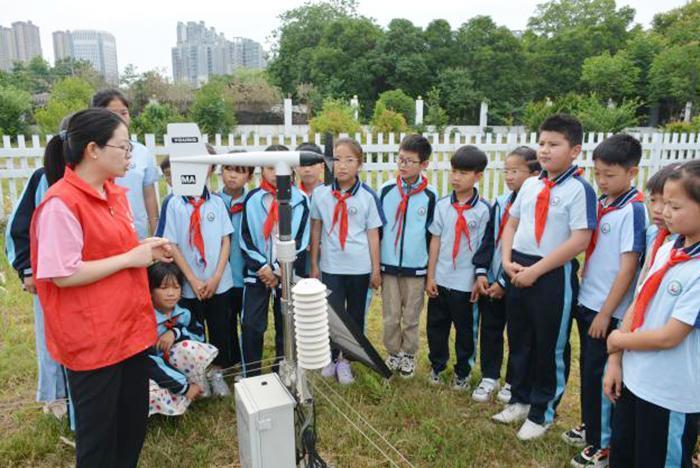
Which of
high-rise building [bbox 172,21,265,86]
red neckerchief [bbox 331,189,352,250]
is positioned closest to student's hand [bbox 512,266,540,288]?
red neckerchief [bbox 331,189,352,250]

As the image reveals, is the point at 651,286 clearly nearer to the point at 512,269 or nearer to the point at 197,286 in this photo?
the point at 512,269

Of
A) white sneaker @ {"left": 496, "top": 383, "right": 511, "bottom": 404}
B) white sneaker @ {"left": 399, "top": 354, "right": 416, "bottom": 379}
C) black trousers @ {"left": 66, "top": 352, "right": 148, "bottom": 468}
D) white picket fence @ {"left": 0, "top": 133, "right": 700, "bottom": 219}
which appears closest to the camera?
black trousers @ {"left": 66, "top": 352, "right": 148, "bottom": 468}

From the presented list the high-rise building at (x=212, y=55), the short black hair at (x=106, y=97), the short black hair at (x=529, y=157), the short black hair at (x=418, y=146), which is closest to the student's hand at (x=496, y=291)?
the short black hair at (x=529, y=157)

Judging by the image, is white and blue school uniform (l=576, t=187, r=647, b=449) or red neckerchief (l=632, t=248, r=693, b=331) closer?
red neckerchief (l=632, t=248, r=693, b=331)

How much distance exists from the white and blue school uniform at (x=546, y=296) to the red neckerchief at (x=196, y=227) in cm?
194

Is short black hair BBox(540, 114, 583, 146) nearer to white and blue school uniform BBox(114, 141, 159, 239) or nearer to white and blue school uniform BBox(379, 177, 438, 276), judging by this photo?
white and blue school uniform BBox(379, 177, 438, 276)

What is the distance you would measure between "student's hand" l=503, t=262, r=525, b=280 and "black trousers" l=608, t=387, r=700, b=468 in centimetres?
84

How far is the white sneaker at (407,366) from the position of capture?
12.2 feet

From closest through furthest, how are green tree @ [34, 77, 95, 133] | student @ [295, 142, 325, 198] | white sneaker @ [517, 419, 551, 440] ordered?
white sneaker @ [517, 419, 551, 440] → student @ [295, 142, 325, 198] → green tree @ [34, 77, 95, 133]

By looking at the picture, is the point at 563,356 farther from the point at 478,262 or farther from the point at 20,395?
the point at 20,395

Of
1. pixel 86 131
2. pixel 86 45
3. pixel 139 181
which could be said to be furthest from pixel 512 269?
pixel 86 45

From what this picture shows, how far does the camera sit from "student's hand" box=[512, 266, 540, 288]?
2752 millimetres

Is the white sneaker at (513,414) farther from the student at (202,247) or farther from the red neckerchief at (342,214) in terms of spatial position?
the student at (202,247)

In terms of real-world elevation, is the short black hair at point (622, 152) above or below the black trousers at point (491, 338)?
above
